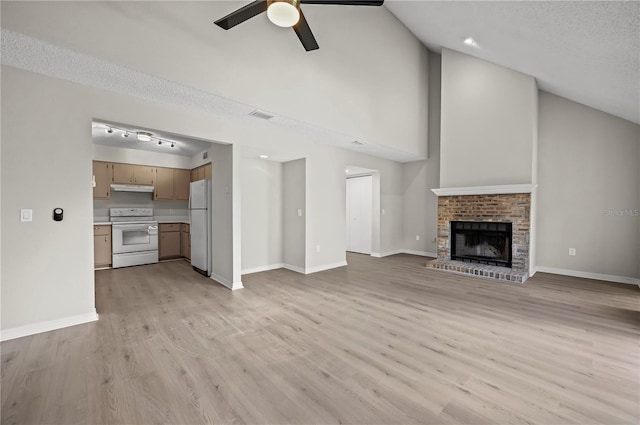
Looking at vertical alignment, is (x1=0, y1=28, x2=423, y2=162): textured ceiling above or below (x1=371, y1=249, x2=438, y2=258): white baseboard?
above

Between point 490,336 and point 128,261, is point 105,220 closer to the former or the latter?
point 128,261

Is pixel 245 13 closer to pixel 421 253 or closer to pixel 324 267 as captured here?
pixel 324 267

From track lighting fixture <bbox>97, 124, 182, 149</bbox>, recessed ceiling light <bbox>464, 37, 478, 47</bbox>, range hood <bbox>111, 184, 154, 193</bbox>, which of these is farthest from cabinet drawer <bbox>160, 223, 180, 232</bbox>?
recessed ceiling light <bbox>464, 37, 478, 47</bbox>

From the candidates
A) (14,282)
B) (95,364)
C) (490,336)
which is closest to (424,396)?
(490,336)

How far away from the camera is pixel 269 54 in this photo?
3.50 metres

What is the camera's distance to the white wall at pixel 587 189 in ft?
14.7

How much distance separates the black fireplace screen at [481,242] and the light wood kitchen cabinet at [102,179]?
7137 millimetres

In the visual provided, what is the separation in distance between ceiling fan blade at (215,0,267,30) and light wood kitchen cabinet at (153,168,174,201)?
4.66 m

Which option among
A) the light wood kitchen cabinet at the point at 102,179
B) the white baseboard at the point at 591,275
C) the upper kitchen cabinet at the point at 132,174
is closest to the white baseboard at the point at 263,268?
the upper kitchen cabinet at the point at 132,174

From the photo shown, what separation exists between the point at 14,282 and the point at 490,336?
4.42 meters

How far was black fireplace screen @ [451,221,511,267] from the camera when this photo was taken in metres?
5.13

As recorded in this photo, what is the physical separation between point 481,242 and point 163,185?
6952 mm

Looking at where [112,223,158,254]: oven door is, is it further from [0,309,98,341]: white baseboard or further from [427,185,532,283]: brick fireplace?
[427,185,532,283]: brick fireplace

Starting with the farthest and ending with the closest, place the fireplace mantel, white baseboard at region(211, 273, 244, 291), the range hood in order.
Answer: the range hood < the fireplace mantel < white baseboard at region(211, 273, 244, 291)
